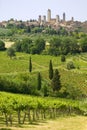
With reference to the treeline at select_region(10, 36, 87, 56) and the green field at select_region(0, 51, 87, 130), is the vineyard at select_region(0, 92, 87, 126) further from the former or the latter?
the treeline at select_region(10, 36, 87, 56)

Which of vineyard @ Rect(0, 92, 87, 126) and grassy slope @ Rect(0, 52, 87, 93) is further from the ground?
vineyard @ Rect(0, 92, 87, 126)

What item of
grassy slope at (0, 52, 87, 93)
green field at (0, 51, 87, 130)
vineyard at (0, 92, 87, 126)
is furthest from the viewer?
grassy slope at (0, 52, 87, 93)

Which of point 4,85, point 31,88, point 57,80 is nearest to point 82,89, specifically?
point 57,80

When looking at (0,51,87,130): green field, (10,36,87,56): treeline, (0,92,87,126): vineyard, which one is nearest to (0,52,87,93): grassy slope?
(0,51,87,130): green field

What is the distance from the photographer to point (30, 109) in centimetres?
4603

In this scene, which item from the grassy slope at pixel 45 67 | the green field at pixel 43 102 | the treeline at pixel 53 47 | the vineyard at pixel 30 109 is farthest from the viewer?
the treeline at pixel 53 47

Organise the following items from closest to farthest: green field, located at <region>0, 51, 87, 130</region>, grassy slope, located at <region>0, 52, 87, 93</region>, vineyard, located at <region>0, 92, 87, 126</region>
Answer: vineyard, located at <region>0, 92, 87, 126</region> → green field, located at <region>0, 51, 87, 130</region> → grassy slope, located at <region>0, 52, 87, 93</region>

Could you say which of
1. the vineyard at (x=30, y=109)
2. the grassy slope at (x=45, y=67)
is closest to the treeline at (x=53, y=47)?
the grassy slope at (x=45, y=67)

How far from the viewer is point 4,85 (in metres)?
72.3

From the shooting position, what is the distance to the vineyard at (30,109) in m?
40.1

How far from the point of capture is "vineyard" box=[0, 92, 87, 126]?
40100mm

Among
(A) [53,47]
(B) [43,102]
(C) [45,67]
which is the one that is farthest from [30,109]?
(A) [53,47]

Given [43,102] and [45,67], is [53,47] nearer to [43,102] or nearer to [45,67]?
[45,67]

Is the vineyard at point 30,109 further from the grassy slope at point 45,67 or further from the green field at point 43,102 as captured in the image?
the grassy slope at point 45,67
